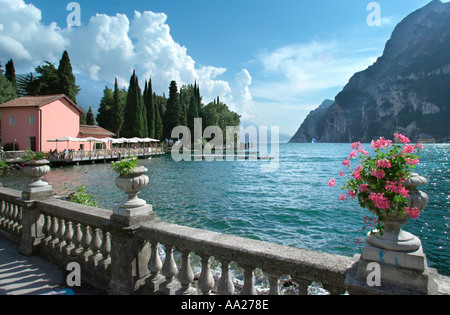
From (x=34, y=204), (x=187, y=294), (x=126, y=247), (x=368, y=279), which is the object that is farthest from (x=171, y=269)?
(x=34, y=204)

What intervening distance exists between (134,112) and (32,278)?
54237 millimetres

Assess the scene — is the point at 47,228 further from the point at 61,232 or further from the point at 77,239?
the point at 77,239

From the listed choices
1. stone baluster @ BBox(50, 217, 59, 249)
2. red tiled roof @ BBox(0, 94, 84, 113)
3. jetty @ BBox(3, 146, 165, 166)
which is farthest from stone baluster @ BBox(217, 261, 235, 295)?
red tiled roof @ BBox(0, 94, 84, 113)

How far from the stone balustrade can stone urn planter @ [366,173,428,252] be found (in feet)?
1.02

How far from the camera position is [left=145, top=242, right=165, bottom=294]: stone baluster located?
10.7 ft

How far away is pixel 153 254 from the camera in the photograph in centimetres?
333

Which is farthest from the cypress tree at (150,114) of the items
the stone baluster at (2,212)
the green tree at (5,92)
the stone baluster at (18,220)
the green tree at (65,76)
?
the stone baluster at (18,220)

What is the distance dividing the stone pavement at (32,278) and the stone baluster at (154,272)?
924mm

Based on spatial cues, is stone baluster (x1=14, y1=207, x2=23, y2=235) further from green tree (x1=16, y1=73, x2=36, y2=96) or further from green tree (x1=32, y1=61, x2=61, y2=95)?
green tree (x1=16, y1=73, x2=36, y2=96)

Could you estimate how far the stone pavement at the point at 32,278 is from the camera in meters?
3.66

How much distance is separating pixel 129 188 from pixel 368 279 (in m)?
2.71

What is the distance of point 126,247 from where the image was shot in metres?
3.35

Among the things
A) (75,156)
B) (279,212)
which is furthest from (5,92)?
(279,212)

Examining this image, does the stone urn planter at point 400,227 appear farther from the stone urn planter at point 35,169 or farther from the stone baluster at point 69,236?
the stone urn planter at point 35,169
